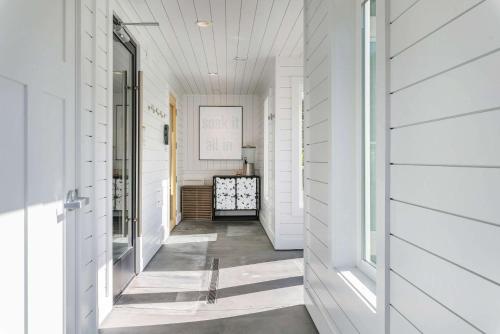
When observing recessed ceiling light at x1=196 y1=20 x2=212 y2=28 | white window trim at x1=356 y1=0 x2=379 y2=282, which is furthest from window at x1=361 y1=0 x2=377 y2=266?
recessed ceiling light at x1=196 y1=20 x2=212 y2=28

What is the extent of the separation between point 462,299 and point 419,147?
18.3 inches

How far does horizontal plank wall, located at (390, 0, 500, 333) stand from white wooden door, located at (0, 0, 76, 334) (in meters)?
1.41

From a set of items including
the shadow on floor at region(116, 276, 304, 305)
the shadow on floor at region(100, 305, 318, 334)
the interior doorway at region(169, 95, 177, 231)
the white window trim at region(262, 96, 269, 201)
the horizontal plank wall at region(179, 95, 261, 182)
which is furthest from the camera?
the horizontal plank wall at region(179, 95, 261, 182)

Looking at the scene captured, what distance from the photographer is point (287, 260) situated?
4.50 meters

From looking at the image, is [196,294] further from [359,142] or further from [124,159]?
Result: [359,142]

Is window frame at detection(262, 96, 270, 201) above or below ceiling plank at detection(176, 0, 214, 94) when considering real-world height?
below

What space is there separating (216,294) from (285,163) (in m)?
2.26

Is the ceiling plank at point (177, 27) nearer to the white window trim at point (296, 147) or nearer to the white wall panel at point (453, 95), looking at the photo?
the white window trim at point (296, 147)

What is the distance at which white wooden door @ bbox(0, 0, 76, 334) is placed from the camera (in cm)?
138

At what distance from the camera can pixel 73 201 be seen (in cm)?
200

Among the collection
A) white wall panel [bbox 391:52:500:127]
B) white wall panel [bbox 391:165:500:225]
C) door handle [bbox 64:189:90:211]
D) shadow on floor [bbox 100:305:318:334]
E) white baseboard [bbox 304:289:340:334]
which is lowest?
shadow on floor [bbox 100:305:318:334]

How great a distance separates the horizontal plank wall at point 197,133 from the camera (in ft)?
25.7

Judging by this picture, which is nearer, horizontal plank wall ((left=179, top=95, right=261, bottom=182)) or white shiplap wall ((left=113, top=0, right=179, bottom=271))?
white shiplap wall ((left=113, top=0, right=179, bottom=271))

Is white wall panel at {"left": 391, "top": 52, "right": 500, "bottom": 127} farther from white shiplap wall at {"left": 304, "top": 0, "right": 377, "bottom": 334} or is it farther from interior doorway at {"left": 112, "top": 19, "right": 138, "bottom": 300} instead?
interior doorway at {"left": 112, "top": 19, "right": 138, "bottom": 300}
